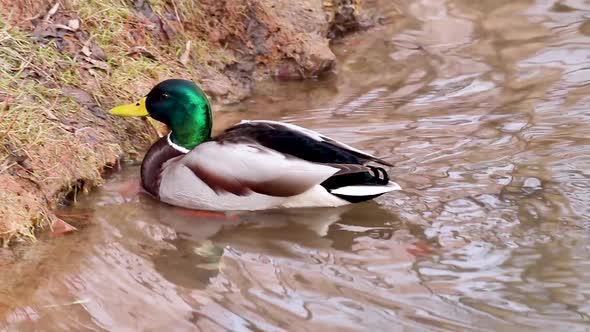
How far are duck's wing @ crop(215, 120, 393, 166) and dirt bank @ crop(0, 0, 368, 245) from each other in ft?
2.80

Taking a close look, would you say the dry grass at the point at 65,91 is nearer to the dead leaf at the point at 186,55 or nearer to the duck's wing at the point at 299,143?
the dead leaf at the point at 186,55

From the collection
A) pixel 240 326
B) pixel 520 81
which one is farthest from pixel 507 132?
pixel 240 326

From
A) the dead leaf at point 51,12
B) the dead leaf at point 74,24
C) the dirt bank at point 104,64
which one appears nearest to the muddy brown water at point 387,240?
the dirt bank at point 104,64

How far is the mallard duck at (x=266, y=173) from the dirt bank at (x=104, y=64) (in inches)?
20.7

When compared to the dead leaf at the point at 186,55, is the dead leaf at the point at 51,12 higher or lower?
higher

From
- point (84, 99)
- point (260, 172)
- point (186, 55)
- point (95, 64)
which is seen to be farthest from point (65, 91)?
point (260, 172)

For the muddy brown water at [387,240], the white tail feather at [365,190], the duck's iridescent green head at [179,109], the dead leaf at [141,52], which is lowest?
the muddy brown water at [387,240]

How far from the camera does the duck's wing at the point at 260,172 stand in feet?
18.1

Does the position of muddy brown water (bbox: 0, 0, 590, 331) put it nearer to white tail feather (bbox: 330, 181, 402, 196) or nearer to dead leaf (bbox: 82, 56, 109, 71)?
white tail feather (bbox: 330, 181, 402, 196)

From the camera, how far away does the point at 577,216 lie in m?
5.25

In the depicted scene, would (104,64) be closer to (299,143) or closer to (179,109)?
(179,109)

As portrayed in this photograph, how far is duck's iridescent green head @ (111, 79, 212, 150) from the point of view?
6031 mm

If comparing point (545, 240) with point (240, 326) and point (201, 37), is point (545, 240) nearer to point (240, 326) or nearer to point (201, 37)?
point (240, 326)

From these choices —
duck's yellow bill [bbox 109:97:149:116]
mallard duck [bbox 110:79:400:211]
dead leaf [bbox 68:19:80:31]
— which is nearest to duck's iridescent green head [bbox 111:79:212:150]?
duck's yellow bill [bbox 109:97:149:116]
